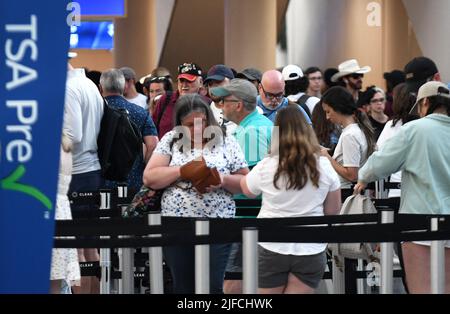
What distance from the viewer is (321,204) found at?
751 centimetres

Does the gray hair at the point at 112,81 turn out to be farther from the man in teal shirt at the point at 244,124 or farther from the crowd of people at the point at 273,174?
the man in teal shirt at the point at 244,124

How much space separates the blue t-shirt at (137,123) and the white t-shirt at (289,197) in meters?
3.63

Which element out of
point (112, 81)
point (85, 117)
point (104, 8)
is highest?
point (104, 8)

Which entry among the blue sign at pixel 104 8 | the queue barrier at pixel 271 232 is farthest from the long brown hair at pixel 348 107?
the blue sign at pixel 104 8

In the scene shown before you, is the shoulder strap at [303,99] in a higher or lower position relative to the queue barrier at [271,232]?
higher

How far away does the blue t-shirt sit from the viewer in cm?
1105

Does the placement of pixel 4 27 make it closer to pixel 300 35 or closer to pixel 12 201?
pixel 12 201

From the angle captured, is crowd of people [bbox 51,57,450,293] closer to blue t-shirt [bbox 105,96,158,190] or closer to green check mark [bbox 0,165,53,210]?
blue t-shirt [bbox 105,96,158,190]

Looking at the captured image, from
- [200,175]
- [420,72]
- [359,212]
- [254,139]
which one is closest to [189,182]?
[200,175]

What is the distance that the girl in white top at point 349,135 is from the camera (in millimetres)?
10312

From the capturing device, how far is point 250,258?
20.2 ft

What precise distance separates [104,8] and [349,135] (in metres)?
16.8

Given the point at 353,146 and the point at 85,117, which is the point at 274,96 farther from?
the point at 85,117

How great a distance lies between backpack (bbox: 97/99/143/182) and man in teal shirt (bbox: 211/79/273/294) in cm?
116
